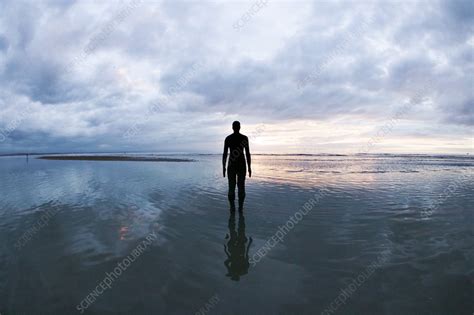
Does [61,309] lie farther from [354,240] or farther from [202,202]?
[202,202]

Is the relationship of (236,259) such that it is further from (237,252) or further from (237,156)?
(237,156)

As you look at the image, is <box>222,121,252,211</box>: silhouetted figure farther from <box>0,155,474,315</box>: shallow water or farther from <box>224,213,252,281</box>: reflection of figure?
<box>224,213,252,281</box>: reflection of figure

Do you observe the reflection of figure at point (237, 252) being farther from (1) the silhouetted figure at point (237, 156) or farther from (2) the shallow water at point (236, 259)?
(1) the silhouetted figure at point (237, 156)

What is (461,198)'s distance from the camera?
11.6 m

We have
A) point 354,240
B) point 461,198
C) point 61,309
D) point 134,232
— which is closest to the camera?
point 61,309

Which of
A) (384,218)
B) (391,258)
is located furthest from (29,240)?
(384,218)

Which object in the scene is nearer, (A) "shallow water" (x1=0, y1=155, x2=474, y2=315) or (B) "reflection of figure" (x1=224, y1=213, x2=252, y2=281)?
(A) "shallow water" (x1=0, y1=155, x2=474, y2=315)

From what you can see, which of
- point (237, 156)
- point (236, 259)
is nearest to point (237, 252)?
point (236, 259)

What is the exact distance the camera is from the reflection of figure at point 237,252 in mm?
4781

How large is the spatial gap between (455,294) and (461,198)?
1004 centimetres

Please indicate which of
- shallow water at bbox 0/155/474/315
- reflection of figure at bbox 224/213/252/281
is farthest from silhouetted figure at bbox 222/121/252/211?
reflection of figure at bbox 224/213/252/281

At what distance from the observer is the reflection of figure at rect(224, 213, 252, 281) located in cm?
478

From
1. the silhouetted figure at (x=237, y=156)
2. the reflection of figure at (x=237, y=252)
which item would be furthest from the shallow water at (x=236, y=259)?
the silhouetted figure at (x=237, y=156)

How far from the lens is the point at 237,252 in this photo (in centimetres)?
564
